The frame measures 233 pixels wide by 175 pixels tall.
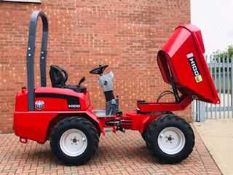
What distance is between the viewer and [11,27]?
1095 centimetres

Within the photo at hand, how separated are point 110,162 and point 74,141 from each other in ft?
2.26

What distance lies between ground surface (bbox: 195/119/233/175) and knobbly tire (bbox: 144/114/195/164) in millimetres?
645

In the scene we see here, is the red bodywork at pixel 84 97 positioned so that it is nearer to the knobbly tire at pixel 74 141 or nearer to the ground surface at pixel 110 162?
the knobbly tire at pixel 74 141

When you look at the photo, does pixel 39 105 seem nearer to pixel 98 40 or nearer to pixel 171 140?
pixel 171 140

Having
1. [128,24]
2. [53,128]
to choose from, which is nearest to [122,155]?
[53,128]

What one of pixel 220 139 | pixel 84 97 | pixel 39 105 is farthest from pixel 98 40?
pixel 39 105

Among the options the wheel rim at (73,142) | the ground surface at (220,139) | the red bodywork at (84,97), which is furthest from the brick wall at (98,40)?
the wheel rim at (73,142)

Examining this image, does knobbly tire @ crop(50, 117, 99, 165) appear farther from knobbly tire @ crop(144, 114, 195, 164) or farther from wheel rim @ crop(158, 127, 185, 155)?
wheel rim @ crop(158, 127, 185, 155)

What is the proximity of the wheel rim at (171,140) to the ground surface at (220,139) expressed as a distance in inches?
28.4

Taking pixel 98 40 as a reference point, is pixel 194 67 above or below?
below

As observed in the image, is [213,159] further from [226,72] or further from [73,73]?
[226,72]

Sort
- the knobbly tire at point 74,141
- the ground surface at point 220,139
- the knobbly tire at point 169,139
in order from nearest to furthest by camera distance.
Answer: the knobbly tire at point 74,141
the knobbly tire at point 169,139
the ground surface at point 220,139

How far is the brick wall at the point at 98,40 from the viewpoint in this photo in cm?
1100

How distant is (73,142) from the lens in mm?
7527
